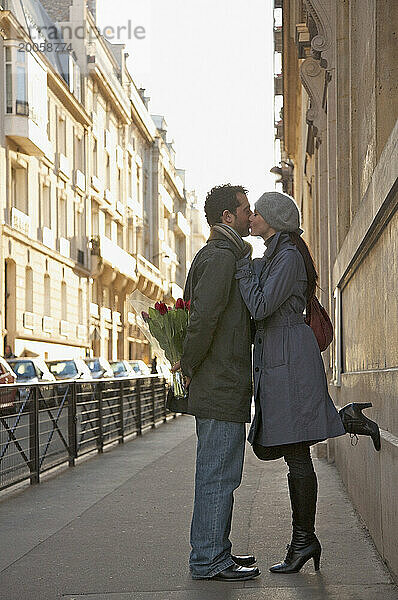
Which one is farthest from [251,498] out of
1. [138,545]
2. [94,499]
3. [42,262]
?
[42,262]

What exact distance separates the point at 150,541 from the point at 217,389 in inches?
70.3

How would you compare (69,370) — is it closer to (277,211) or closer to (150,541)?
(150,541)

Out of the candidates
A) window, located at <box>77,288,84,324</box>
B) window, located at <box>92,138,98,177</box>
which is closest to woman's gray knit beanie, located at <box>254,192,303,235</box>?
window, located at <box>77,288,84,324</box>

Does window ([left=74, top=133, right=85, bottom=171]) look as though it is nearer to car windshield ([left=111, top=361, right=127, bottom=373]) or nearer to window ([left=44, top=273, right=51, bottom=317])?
window ([left=44, top=273, right=51, bottom=317])

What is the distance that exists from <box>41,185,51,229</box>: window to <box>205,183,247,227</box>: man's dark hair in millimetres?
39952

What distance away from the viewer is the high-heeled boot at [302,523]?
5.71m

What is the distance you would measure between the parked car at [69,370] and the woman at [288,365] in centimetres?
2801

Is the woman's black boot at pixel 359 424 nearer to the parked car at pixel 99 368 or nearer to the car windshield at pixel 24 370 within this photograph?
the car windshield at pixel 24 370

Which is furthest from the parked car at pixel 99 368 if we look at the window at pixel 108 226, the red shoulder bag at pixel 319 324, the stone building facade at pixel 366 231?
the red shoulder bag at pixel 319 324

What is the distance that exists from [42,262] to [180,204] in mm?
58079

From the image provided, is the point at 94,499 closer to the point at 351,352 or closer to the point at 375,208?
the point at 351,352

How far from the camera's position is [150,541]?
7.12 metres

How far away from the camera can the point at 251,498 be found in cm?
938

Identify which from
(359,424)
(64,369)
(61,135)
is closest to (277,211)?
(359,424)
